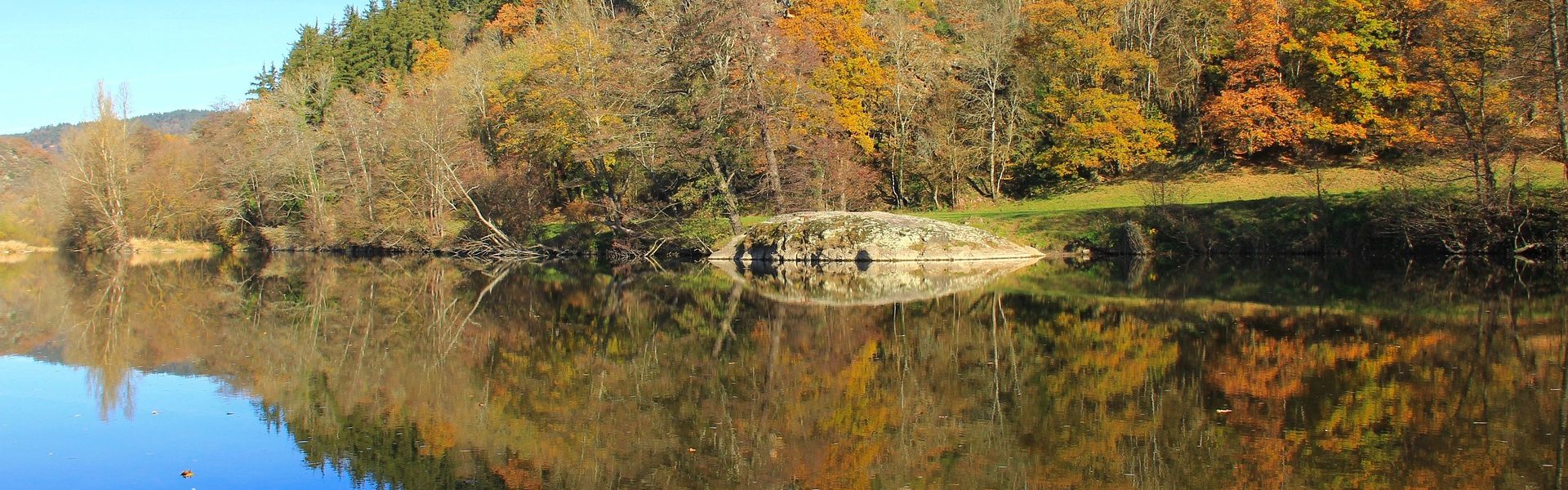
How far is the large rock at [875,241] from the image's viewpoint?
109ft

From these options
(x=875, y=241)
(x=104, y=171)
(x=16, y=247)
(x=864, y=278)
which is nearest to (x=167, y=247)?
(x=104, y=171)

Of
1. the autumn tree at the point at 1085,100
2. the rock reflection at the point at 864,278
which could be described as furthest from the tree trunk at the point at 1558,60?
the autumn tree at the point at 1085,100

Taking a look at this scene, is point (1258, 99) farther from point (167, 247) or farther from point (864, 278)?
point (167, 247)

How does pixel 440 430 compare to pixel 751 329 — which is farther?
pixel 751 329

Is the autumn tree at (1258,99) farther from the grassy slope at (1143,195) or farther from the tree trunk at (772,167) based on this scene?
the tree trunk at (772,167)

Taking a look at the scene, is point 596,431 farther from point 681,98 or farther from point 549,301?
point 681,98

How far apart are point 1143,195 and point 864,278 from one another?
16129 mm

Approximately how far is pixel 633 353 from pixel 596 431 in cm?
462

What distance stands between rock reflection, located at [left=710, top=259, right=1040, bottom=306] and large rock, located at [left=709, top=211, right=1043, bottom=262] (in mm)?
398

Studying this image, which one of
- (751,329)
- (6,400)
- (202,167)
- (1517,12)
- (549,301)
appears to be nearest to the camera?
(6,400)

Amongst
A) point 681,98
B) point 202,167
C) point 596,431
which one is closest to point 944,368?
point 596,431

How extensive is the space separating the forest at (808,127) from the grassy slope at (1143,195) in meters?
1.09

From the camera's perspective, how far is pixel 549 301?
846 inches

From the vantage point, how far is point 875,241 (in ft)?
109
